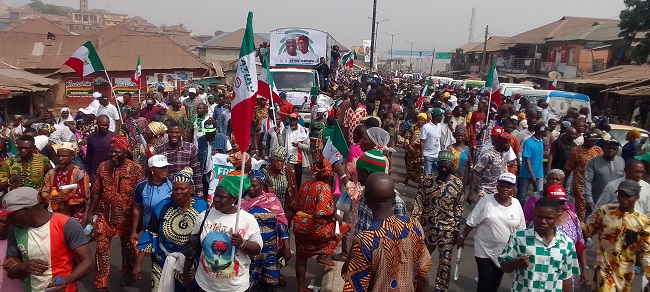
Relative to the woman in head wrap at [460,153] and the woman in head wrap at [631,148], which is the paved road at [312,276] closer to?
the woman in head wrap at [460,153]

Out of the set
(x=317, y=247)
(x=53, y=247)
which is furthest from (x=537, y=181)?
(x=53, y=247)

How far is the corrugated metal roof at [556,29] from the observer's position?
45312mm

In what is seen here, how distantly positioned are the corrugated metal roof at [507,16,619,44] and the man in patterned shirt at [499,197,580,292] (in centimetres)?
4243

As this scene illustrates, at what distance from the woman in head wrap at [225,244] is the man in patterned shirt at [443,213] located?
1.99m

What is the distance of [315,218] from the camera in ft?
17.4

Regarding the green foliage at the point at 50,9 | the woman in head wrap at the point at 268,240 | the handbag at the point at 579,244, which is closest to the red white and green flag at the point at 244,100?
the woman in head wrap at the point at 268,240

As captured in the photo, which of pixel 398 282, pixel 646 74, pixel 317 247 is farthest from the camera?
pixel 646 74

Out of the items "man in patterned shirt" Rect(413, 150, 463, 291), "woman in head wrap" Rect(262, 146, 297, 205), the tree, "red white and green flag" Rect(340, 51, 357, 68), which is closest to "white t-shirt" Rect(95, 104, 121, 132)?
"woman in head wrap" Rect(262, 146, 297, 205)

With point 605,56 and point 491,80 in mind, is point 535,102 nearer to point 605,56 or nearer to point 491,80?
A: point 491,80

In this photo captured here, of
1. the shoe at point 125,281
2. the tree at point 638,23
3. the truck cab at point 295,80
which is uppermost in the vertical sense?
the tree at point 638,23

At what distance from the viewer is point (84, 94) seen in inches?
1110

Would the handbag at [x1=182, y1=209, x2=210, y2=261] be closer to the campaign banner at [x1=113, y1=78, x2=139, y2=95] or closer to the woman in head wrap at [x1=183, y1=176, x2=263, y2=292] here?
the woman in head wrap at [x1=183, y1=176, x2=263, y2=292]

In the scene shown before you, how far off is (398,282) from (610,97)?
24.6 meters

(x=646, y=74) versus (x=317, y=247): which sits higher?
(x=646, y=74)
